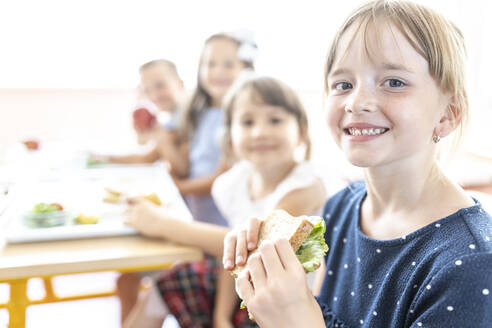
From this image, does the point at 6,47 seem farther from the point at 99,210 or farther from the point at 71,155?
the point at 99,210

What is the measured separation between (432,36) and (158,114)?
2.00 metres

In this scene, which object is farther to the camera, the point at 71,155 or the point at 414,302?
the point at 71,155

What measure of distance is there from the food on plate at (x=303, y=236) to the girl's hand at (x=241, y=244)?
11 mm

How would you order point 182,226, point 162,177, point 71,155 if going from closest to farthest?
point 182,226 → point 162,177 → point 71,155

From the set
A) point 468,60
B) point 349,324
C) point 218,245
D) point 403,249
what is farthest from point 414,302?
point 218,245

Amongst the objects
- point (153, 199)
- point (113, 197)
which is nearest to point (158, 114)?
point (113, 197)

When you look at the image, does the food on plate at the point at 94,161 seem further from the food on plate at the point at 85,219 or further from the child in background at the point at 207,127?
the food on plate at the point at 85,219

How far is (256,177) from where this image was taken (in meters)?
1.56

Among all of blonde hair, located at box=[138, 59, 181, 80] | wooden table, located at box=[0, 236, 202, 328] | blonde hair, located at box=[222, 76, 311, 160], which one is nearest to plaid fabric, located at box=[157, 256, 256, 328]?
wooden table, located at box=[0, 236, 202, 328]

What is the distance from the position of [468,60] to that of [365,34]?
7.6 inches

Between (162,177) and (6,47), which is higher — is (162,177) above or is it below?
below

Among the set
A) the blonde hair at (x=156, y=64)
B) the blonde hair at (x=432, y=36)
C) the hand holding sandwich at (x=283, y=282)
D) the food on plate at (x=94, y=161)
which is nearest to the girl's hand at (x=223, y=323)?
the hand holding sandwich at (x=283, y=282)

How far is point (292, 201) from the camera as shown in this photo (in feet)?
4.28

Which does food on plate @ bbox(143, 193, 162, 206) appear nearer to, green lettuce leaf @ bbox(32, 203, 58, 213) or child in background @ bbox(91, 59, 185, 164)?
green lettuce leaf @ bbox(32, 203, 58, 213)
